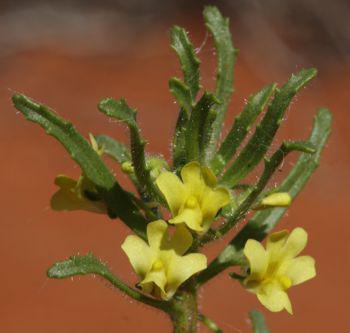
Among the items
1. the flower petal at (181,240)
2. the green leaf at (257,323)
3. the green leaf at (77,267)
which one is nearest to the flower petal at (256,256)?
the flower petal at (181,240)

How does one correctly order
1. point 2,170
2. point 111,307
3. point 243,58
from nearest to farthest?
point 111,307, point 2,170, point 243,58

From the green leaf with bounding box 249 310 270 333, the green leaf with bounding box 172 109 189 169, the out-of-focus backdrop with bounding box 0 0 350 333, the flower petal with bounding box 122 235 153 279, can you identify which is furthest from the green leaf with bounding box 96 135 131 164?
the out-of-focus backdrop with bounding box 0 0 350 333

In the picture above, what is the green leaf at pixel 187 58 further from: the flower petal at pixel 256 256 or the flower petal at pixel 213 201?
the flower petal at pixel 256 256

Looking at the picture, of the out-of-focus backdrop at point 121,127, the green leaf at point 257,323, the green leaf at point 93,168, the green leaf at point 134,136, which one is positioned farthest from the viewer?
the out-of-focus backdrop at point 121,127

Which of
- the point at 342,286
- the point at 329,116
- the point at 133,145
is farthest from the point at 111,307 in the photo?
the point at 133,145

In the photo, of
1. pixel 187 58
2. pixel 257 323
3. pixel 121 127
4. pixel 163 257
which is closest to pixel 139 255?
pixel 163 257

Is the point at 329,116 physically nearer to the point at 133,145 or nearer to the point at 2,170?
the point at 133,145

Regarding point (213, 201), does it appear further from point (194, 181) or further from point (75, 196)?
point (75, 196)
